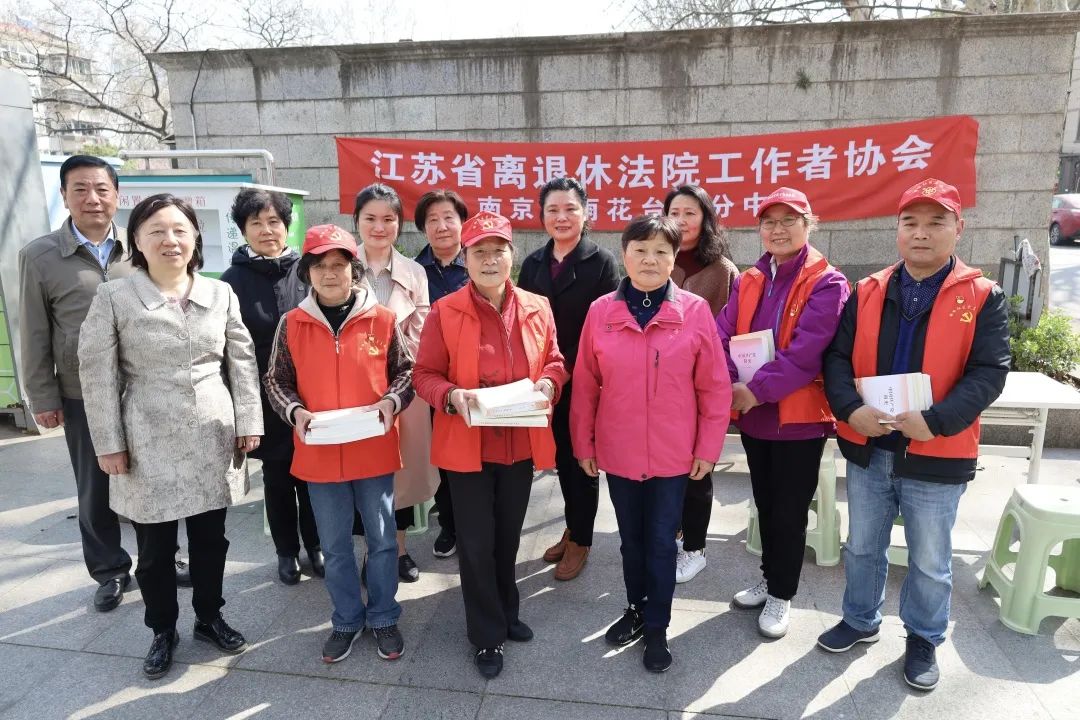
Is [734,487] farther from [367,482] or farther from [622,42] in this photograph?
[622,42]

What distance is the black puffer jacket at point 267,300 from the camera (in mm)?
2963

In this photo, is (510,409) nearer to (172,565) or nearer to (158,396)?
(158,396)

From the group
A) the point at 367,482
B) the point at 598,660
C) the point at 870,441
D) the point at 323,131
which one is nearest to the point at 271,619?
the point at 367,482

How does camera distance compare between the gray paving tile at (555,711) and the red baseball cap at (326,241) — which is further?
the red baseball cap at (326,241)

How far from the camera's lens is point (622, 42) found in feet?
20.2

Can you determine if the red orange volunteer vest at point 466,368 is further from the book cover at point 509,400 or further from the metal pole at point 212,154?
the metal pole at point 212,154

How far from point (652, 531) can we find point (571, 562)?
34.2 inches

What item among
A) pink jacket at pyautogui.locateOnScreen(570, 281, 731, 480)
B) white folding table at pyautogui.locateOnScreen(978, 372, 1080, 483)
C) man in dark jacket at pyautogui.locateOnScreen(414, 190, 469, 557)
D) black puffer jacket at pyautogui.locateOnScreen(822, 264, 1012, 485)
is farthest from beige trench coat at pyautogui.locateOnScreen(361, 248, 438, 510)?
white folding table at pyautogui.locateOnScreen(978, 372, 1080, 483)

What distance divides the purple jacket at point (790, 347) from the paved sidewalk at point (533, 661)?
2.97 feet

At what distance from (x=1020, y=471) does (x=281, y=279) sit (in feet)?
15.8

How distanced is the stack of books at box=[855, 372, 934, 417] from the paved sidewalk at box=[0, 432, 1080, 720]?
106cm

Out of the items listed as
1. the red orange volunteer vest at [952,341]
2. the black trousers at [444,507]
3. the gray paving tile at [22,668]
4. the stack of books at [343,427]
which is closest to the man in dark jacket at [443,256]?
the black trousers at [444,507]

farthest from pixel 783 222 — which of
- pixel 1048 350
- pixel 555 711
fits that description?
pixel 1048 350

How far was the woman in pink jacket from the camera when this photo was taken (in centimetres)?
237
